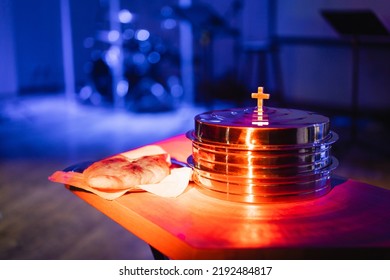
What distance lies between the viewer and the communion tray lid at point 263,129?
896 mm

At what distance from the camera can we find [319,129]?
3.08 ft

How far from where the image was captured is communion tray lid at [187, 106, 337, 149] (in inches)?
35.3

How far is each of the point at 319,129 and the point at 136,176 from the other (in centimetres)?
36

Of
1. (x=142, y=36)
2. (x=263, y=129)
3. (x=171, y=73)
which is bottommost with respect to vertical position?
(x=171, y=73)

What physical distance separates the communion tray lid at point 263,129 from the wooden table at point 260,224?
0.37ft

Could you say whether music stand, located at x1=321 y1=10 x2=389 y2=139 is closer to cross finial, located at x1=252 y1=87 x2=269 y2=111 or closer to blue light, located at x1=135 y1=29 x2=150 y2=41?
blue light, located at x1=135 y1=29 x2=150 y2=41

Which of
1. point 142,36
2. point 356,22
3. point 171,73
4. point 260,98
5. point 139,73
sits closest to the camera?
point 260,98

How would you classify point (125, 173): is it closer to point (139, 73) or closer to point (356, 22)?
point (356, 22)

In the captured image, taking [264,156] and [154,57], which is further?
[154,57]

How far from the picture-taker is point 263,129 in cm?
89

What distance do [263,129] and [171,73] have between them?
6676mm

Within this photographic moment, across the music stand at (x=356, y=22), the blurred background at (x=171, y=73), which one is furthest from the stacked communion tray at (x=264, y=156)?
the music stand at (x=356, y=22)

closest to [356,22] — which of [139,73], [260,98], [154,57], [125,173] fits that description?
[154,57]
